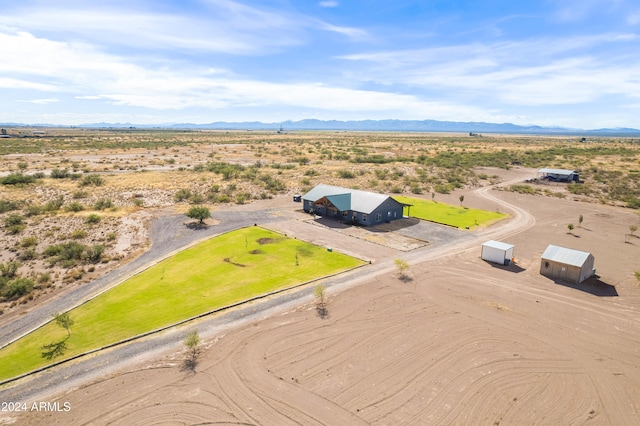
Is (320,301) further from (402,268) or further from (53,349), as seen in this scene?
(53,349)

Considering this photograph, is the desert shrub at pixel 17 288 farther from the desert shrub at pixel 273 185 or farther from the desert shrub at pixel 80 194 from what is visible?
the desert shrub at pixel 273 185

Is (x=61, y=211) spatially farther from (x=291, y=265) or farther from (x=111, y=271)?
(x=291, y=265)

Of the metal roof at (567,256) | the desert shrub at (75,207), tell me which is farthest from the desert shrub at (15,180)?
the metal roof at (567,256)

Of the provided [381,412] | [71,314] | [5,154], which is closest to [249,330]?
[381,412]

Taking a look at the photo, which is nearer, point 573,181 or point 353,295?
point 353,295

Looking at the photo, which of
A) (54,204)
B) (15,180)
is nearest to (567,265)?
(54,204)

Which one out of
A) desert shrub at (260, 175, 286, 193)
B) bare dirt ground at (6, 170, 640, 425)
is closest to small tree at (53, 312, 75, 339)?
bare dirt ground at (6, 170, 640, 425)

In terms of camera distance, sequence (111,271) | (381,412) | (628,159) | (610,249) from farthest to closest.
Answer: (628,159)
(610,249)
(111,271)
(381,412)
